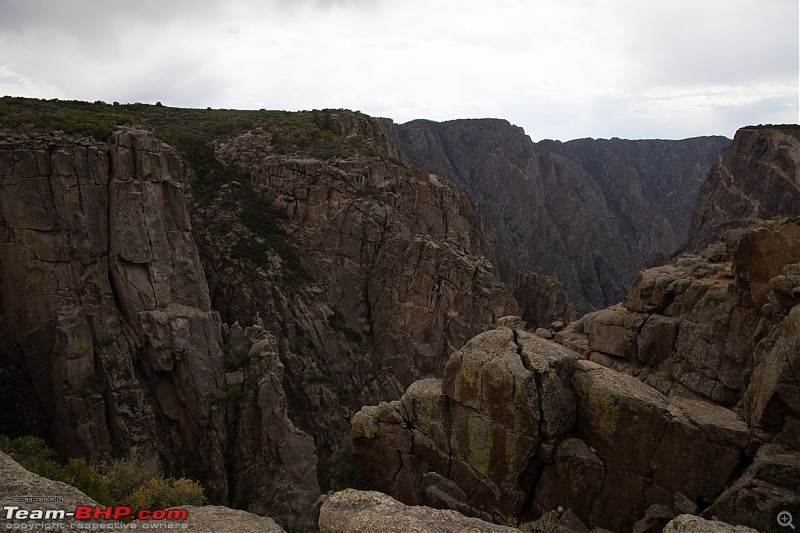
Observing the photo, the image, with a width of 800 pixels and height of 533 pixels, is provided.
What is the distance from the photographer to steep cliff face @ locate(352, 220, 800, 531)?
14.8 m

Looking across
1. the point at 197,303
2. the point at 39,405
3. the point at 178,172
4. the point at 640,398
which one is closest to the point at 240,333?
the point at 197,303

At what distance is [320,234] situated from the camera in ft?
163

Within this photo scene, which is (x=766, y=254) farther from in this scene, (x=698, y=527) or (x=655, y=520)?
(x=698, y=527)

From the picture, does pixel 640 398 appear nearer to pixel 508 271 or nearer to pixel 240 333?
pixel 240 333

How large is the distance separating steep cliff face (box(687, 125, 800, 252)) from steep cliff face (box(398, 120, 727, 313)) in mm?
43971

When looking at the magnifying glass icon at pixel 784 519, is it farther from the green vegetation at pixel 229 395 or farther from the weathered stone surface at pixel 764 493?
the green vegetation at pixel 229 395

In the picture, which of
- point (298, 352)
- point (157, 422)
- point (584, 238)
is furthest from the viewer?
point (584, 238)

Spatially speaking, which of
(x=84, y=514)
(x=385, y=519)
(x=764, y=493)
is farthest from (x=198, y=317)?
(x=764, y=493)

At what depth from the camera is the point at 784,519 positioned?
12906 mm

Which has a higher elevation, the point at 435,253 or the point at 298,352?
the point at 435,253

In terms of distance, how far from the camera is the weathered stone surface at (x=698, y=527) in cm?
1084

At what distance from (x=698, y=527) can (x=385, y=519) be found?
301 inches

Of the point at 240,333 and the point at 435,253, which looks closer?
the point at 240,333

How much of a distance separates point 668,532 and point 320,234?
1675 inches
